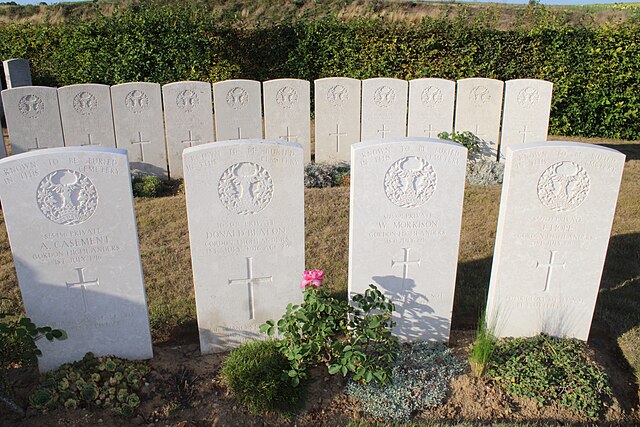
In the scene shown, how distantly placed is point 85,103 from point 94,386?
236 inches

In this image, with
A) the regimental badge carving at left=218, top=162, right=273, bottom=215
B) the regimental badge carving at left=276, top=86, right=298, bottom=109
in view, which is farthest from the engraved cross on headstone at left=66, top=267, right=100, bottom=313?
the regimental badge carving at left=276, top=86, right=298, bottom=109

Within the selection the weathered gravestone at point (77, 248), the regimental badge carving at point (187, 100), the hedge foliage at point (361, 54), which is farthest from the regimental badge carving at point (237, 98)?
the weathered gravestone at point (77, 248)

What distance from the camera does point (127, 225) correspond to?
4027mm

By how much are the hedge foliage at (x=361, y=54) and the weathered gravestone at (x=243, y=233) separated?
31.8ft

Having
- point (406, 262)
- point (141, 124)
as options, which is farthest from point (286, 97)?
point (406, 262)

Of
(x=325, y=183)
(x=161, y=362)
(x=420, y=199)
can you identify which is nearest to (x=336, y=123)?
(x=325, y=183)

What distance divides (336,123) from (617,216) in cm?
467

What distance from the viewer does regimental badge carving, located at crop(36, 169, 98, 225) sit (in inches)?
151

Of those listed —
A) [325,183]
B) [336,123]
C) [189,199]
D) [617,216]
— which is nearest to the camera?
[189,199]

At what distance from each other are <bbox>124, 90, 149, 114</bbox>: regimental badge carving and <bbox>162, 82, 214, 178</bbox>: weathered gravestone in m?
0.32

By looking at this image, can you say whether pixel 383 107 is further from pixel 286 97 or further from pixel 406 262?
pixel 406 262

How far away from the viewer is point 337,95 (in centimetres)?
930

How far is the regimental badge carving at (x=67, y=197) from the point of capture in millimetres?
3824

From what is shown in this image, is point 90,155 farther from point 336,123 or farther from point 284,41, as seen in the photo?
point 284,41
